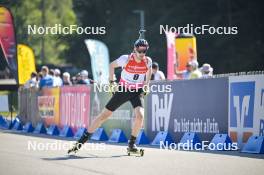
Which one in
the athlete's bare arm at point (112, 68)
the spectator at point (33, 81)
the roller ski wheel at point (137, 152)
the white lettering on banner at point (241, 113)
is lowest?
the roller ski wheel at point (137, 152)

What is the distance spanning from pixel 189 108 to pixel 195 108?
0.23m

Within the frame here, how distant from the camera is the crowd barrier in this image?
14.7m

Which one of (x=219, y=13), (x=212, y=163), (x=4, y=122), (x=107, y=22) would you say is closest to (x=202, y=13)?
(x=219, y=13)

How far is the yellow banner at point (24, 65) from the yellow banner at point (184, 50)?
704 cm

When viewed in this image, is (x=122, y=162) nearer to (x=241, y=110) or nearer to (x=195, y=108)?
(x=241, y=110)

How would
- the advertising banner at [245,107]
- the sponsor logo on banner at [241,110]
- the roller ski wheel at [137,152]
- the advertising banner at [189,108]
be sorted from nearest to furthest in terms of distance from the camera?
A: the roller ski wheel at [137,152], the advertising banner at [245,107], the sponsor logo on banner at [241,110], the advertising banner at [189,108]

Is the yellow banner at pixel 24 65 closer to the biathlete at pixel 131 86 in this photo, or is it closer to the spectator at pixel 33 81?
the spectator at pixel 33 81

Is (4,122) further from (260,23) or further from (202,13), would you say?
(202,13)

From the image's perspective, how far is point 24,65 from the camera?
101 ft

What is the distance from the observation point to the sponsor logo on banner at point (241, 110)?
48.1 ft

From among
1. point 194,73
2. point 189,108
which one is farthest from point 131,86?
point 194,73

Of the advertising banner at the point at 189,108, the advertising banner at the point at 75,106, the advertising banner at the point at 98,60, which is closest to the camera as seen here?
the advertising banner at the point at 189,108

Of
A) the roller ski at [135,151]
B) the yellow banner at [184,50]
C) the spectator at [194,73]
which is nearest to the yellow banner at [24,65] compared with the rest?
the yellow banner at [184,50]

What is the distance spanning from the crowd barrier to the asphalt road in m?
1.20
